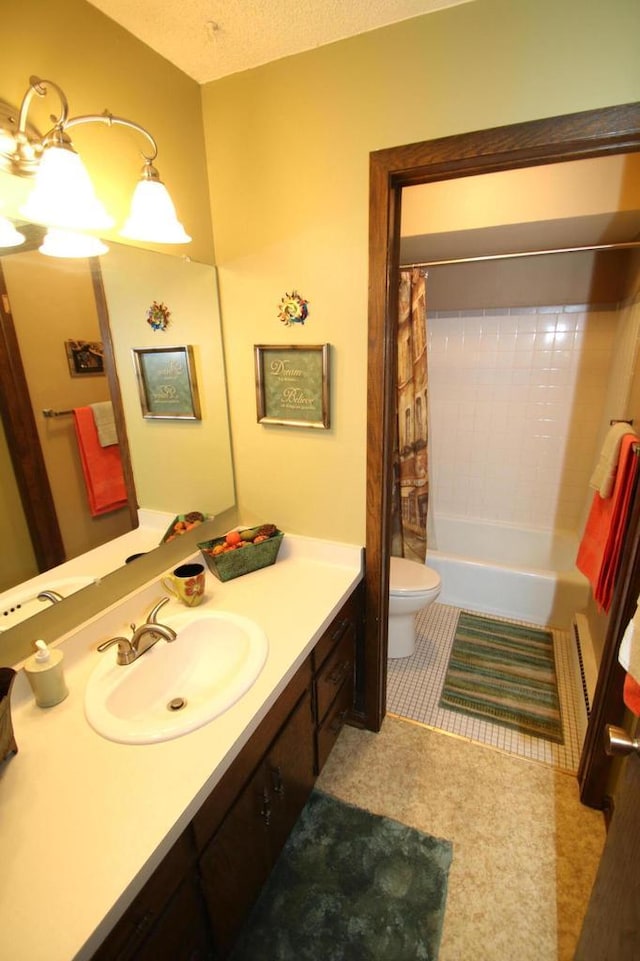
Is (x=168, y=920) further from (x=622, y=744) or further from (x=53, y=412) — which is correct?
(x=53, y=412)

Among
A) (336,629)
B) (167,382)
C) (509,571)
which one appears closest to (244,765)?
(336,629)

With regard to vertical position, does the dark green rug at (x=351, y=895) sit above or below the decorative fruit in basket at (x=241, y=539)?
below

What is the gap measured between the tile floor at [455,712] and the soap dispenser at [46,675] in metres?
1.44

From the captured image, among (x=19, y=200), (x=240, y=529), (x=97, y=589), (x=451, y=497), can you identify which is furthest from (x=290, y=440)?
(x=451, y=497)

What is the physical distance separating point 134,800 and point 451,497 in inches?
107

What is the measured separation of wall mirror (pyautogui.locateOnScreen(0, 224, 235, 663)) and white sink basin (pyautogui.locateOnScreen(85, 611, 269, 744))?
0.29 m

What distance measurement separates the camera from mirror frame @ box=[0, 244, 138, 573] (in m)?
0.92

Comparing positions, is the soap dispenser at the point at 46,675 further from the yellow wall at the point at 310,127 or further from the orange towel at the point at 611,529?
the orange towel at the point at 611,529

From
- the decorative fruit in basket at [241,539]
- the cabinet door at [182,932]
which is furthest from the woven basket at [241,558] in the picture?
the cabinet door at [182,932]

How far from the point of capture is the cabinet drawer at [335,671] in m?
1.34

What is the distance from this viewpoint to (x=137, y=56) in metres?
1.12

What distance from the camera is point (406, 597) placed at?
2.04 meters

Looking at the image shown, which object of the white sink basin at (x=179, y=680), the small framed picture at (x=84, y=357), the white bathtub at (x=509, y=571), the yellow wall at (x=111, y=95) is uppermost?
the yellow wall at (x=111, y=95)

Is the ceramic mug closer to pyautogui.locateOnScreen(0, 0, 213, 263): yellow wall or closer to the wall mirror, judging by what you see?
the wall mirror
